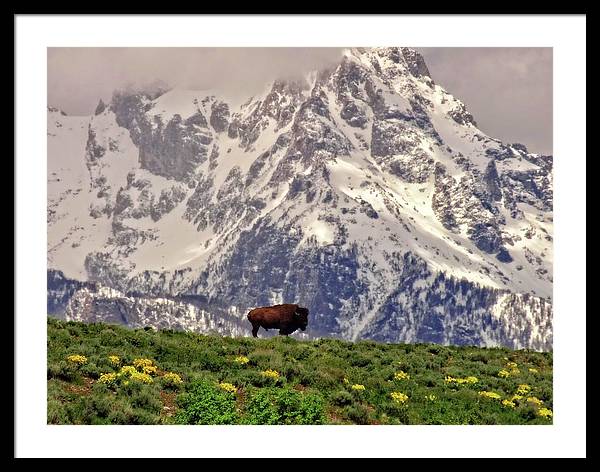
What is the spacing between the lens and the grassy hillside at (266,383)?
3234 centimetres

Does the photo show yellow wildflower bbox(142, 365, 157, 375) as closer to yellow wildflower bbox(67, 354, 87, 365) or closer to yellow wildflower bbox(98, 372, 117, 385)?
yellow wildflower bbox(98, 372, 117, 385)

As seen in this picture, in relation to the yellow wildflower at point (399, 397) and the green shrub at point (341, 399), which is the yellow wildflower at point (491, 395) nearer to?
the yellow wildflower at point (399, 397)

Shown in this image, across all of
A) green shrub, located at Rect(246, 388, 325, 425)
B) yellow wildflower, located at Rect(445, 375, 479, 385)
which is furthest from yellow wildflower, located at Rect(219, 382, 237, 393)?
yellow wildflower, located at Rect(445, 375, 479, 385)

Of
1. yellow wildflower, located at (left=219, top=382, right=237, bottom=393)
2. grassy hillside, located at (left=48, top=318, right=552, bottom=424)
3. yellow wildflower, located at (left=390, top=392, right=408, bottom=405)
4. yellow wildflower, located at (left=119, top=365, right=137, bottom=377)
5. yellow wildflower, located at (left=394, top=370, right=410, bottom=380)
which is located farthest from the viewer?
yellow wildflower, located at (left=394, top=370, right=410, bottom=380)

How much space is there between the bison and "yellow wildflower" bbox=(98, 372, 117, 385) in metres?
22.9

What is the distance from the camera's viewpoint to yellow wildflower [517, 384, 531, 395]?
39.0 m

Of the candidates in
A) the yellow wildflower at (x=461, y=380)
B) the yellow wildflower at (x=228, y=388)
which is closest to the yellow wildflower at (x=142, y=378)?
the yellow wildflower at (x=228, y=388)

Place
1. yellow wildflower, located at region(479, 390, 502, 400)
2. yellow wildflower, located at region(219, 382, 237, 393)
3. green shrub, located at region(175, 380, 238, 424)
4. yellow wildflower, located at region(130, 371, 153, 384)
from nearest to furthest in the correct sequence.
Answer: green shrub, located at region(175, 380, 238, 424), yellow wildflower, located at region(219, 382, 237, 393), yellow wildflower, located at region(130, 371, 153, 384), yellow wildflower, located at region(479, 390, 502, 400)

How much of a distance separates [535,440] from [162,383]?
13.3 metres

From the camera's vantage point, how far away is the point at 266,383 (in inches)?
1438

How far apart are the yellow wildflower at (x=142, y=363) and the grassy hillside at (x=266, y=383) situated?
2.6 inches

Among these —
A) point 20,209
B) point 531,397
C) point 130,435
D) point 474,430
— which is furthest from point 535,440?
point 20,209

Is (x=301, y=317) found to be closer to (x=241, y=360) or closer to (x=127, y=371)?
(x=241, y=360)

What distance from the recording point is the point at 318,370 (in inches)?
1515
